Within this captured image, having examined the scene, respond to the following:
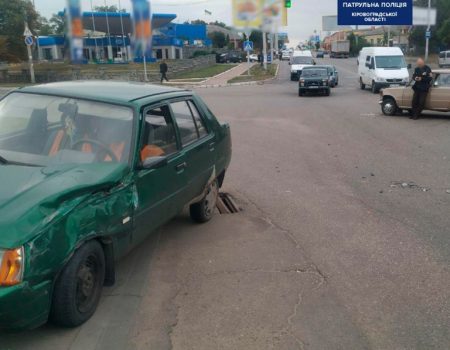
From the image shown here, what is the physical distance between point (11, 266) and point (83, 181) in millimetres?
781

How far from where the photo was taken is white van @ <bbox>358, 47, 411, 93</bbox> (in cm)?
2405

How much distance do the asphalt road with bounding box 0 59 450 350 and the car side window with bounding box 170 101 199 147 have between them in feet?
3.58

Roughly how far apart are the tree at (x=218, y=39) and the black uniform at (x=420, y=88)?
8901 cm

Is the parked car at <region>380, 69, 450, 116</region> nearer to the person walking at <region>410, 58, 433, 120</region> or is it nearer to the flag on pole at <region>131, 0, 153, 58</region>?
the person walking at <region>410, 58, 433, 120</region>

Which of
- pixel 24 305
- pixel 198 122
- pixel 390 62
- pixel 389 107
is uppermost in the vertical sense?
pixel 198 122

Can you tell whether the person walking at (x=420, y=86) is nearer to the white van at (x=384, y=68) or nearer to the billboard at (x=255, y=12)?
the white van at (x=384, y=68)

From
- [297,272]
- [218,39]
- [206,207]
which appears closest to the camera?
[297,272]

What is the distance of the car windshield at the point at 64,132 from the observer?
4.05 metres

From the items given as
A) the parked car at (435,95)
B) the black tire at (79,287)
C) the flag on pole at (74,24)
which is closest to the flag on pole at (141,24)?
the flag on pole at (74,24)

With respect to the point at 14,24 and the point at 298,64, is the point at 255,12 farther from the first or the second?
the point at 14,24

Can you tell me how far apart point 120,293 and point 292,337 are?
147 cm

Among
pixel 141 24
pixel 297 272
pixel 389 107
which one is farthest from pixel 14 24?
pixel 297 272

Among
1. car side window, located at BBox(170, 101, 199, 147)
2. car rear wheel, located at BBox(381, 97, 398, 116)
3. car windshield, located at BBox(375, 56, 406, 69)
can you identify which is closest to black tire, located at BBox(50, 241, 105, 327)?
car side window, located at BBox(170, 101, 199, 147)

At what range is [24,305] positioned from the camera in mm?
2957
